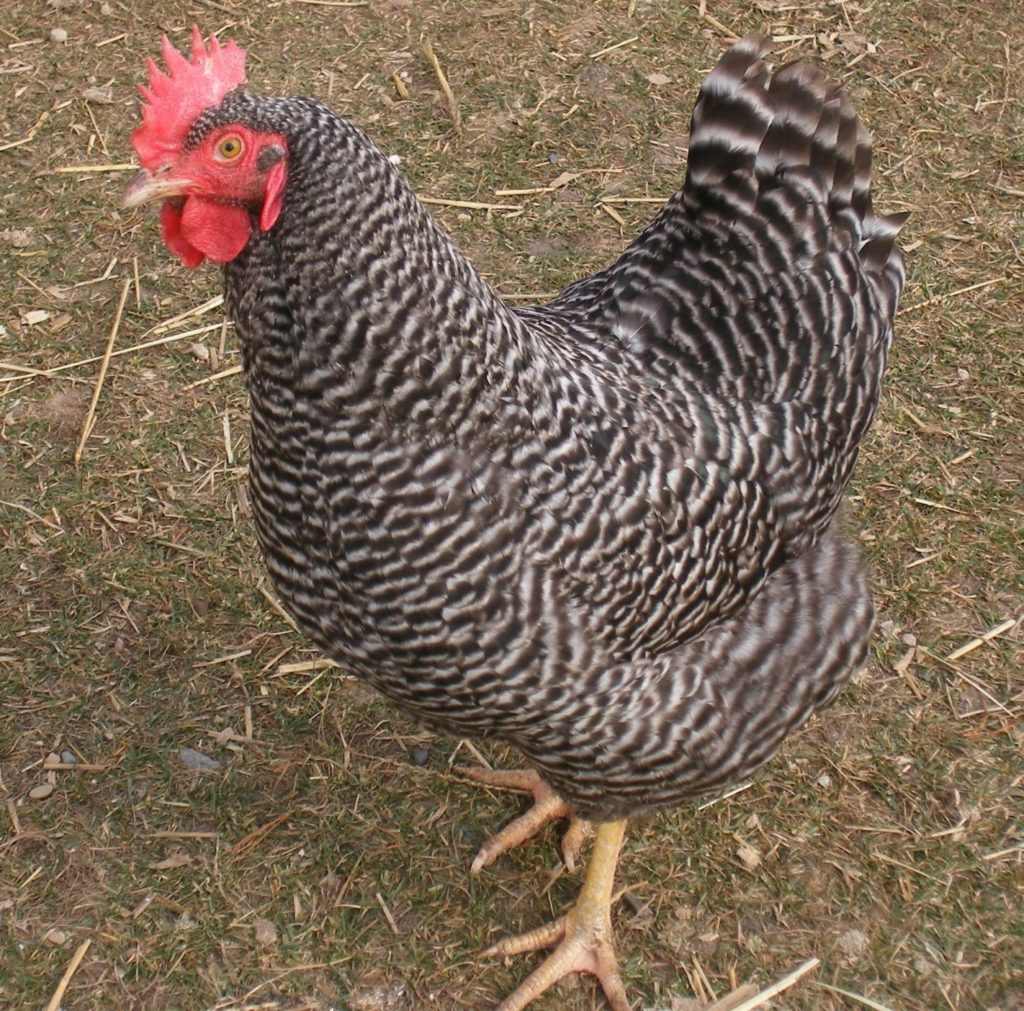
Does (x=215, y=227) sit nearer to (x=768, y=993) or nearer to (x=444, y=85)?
(x=768, y=993)

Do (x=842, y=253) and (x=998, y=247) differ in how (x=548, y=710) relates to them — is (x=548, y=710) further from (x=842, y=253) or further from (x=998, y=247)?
(x=998, y=247)

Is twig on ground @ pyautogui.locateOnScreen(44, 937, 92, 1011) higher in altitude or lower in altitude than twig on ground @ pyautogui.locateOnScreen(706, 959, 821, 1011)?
lower

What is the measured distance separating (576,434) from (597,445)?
7cm

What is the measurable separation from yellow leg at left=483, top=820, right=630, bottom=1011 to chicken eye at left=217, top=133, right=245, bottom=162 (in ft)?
7.17

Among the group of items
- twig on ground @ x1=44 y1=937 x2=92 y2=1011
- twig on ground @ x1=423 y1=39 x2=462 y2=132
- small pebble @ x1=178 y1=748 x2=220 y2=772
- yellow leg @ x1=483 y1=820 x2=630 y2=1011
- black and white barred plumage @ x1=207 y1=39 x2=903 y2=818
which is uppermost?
black and white barred plumage @ x1=207 y1=39 x2=903 y2=818

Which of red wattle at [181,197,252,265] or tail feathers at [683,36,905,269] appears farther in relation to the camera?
tail feathers at [683,36,905,269]

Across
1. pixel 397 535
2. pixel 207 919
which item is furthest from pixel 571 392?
pixel 207 919

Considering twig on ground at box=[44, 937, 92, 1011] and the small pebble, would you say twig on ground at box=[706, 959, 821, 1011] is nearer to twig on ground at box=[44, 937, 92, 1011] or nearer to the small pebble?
the small pebble

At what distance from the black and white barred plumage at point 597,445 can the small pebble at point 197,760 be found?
1.14 m

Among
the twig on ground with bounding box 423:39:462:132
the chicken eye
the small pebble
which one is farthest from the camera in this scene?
the twig on ground with bounding box 423:39:462:132

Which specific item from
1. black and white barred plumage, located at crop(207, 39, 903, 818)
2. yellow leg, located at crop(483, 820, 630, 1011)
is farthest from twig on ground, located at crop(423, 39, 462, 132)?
yellow leg, located at crop(483, 820, 630, 1011)

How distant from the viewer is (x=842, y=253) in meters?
3.41

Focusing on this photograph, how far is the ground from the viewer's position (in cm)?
357

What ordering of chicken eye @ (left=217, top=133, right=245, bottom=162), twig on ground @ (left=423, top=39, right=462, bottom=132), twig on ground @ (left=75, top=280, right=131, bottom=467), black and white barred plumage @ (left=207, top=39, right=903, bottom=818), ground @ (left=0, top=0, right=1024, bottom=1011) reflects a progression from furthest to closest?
twig on ground @ (left=423, top=39, right=462, bottom=132) < twig on ground @ (left=75, top=280, right=131, bottom=467) < ground @ (left=0, top=0, right=1024, bottom=1011) < black and white barred plumage @ (left=207, top=39, right=903, bottom=818) < chicken eye @ (left=217, top=133, right=245, bottom=162)
